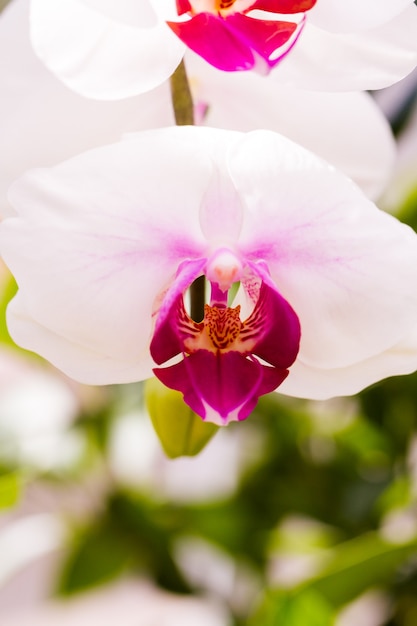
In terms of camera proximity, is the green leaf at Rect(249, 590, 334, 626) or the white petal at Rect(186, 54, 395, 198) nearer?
the white petal at Rect(186, 54, 395, 198)

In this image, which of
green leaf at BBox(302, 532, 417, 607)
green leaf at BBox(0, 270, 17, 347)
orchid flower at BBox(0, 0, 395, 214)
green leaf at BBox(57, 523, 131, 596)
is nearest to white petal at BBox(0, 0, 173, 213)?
orchid flower at BBox(0, 0, 395, 214)

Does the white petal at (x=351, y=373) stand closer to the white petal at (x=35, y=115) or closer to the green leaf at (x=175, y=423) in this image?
the green leaf at (x=175, y=423)

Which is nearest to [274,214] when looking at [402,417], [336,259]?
[336,259]

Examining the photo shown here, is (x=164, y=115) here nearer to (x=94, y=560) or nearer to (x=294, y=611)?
(x=294, y=611)

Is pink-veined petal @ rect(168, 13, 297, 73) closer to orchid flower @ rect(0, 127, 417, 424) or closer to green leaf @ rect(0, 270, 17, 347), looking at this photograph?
orchid flower @ rect(0, 127, 417, 424)

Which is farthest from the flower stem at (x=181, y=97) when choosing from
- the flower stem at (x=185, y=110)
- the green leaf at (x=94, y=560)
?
the green leaf at (x=94, y=560)

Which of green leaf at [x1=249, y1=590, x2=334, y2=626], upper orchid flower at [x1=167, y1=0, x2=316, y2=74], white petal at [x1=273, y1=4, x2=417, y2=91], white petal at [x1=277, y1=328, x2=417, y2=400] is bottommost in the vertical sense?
green leaf at [x1=249, y1=590, x2=334, y2=626]

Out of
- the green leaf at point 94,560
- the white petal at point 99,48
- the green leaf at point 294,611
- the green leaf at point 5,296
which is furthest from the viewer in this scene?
the green leaf at point 94,560

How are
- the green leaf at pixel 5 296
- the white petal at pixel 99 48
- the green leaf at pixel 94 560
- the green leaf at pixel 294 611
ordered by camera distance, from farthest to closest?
the green leaf at pixel 94 560 < the green leaf at pixel 5 296 < the green leaf at pixel 294 611 < the white petal at pixel 99 48
